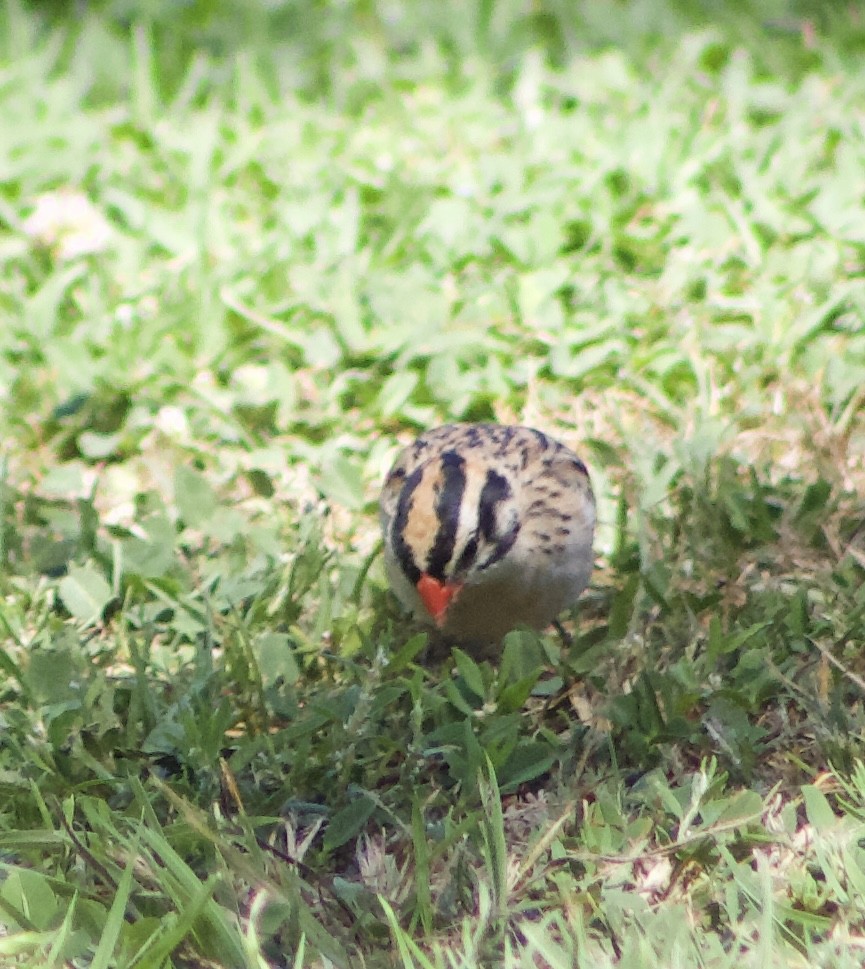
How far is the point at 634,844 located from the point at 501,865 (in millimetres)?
315

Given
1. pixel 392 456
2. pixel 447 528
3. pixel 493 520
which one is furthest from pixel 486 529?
pixel 392 456

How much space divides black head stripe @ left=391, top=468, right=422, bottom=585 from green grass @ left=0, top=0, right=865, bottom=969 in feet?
0.72

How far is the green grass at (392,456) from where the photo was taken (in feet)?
9.62

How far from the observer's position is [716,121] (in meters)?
6.74

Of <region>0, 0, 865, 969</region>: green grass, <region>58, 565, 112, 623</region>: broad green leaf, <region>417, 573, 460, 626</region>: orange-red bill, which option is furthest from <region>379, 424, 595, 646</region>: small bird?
<region>58, 565, 112, 623</region>: broad green leaf

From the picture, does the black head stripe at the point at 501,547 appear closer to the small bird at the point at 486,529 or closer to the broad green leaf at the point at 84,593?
the small bird at the point at 486,529

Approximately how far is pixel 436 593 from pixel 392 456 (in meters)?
1.29

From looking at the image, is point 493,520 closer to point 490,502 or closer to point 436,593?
point 490,502

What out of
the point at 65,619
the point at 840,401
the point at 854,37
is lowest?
the point at 65,619

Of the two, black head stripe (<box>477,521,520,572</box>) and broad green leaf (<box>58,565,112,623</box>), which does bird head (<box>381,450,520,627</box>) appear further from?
broad green leaf (<box>58,565,112,623</box>)

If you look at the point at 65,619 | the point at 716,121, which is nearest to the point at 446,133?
the point at 716,121

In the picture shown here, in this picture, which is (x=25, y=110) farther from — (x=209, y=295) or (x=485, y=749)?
(x=485, y=749)

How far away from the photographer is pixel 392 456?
4.93 m

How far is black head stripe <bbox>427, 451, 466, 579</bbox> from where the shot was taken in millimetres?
3686
